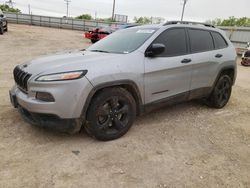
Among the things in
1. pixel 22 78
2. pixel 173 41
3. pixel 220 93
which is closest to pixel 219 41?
pixel 220 93

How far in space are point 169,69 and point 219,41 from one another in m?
1.88

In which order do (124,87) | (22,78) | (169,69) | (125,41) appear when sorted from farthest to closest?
(125,41), (169,69), (124,87), (22,78)

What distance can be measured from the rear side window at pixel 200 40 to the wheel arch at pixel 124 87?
1567 mm

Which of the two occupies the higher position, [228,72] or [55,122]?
[228,72]

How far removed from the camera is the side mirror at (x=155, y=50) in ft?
12.1

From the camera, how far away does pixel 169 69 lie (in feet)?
13.2

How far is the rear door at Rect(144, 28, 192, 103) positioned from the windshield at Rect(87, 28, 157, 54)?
24 centimetres

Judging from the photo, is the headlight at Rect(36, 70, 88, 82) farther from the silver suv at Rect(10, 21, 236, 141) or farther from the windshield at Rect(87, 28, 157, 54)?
the windshield at Rect(87, 28, 157, 54)

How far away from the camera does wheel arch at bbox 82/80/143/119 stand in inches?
126

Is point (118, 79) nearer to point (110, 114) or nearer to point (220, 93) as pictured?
point (110, 114)

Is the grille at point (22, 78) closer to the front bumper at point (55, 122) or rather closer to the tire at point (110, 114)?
the front bumper at point (55, 122)

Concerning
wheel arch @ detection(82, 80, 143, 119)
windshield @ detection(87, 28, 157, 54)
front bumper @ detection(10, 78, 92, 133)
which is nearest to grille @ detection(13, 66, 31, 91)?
front bumper @ detection(10, 78, 92, 133)

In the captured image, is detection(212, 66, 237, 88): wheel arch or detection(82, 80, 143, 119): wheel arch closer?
detection(82, 80, 143, 119): wheel arch

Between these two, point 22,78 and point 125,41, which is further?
point 125,41
